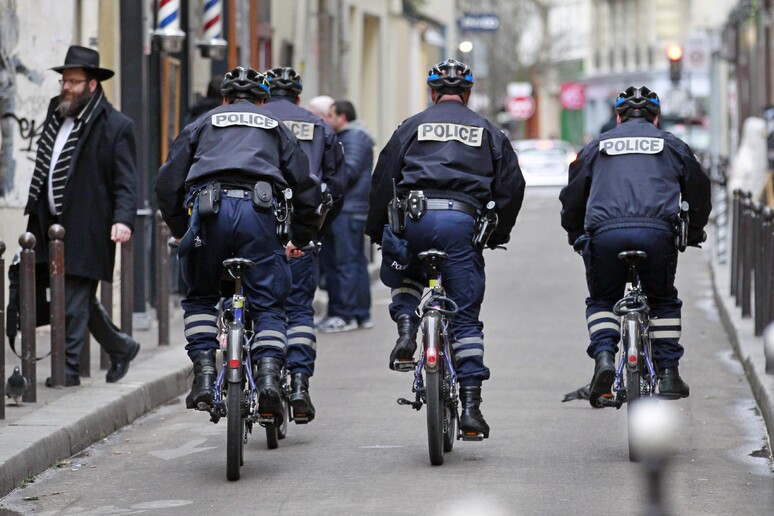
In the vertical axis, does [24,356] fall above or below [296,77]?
below

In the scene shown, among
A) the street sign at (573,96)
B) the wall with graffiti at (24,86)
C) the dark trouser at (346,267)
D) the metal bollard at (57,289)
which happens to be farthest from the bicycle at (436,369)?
the street sign at (573,96)

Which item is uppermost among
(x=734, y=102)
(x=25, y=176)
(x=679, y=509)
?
(x=734, y=102)

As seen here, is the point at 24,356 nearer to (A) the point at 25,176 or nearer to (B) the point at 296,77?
(B) the point at 296,77

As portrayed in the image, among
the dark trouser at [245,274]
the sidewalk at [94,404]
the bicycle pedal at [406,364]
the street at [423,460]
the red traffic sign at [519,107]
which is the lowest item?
the street at [423,460]

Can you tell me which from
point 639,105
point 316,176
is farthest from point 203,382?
point 639,105

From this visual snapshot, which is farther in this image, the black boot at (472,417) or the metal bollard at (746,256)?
the metal bollard at (746,256)

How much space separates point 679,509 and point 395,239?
206 cm

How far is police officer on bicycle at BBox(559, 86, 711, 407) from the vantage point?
8.33 meters

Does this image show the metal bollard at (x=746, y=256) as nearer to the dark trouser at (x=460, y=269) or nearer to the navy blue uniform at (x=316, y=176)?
the navy blue uniform at (x=316, y=176)

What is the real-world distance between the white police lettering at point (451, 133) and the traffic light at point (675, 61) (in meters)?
23.2

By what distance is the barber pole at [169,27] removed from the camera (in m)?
15.6

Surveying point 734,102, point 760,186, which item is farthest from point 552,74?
point 760,186

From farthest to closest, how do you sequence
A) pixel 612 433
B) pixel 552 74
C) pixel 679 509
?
pixel 552 74, pixel 612 433, pixel 679 509

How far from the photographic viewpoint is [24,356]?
9.40 m
